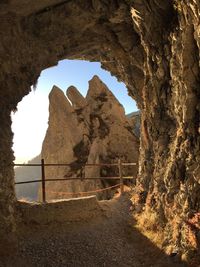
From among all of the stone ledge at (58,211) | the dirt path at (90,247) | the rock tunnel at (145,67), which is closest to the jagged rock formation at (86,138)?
the rock tunnel at (145,67)

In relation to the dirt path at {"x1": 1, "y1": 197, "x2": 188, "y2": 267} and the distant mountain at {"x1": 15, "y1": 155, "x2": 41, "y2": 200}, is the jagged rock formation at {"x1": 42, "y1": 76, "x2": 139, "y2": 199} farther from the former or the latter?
the distant mountain at {"x1": 15, "y1": 155, "x2": 41, "y2": 200}

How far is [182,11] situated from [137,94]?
8024 millimetres

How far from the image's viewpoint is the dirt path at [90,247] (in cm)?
1411

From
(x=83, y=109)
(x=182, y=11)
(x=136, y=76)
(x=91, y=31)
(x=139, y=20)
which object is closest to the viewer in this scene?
(x=182, y=11)

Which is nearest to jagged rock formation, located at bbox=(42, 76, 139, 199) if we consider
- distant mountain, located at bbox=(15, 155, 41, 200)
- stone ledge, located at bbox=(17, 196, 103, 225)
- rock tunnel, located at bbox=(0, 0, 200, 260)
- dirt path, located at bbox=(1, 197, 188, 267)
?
rock tunnel, located at bbox=(0, 0, 200, 260)

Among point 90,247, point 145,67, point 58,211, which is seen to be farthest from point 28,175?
point 90,247

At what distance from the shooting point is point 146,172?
59.6 ft

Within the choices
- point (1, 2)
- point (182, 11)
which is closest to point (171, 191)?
point (182, 11)

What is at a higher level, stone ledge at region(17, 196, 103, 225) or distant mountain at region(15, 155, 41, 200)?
stone ledge at region(17, 196, 103, 225)

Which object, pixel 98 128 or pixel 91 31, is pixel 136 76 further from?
pixel 98 128

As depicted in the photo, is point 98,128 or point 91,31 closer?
point 91,31

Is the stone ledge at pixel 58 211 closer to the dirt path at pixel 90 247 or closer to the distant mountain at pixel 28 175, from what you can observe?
the dirt path at pixel 90 247

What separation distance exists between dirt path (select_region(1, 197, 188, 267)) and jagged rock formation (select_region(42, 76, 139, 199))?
34.3ft

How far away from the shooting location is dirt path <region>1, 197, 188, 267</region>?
46.3 feet
